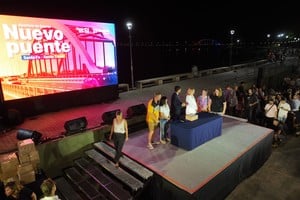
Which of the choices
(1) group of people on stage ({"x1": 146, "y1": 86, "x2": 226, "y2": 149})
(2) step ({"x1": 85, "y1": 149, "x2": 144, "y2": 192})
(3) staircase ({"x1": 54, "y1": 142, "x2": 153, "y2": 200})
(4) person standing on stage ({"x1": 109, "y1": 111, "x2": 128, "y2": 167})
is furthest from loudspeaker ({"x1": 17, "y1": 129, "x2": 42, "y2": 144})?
(1) group of people on stage ({"x1": 146, "y1": 86, "x2": 226, "y2": 149})

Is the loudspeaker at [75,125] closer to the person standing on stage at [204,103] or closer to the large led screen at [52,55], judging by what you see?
the large led screen at [52,55]

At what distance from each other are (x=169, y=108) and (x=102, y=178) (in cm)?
289

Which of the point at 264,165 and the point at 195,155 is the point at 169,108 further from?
the point at 264,165

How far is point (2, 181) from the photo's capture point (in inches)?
223

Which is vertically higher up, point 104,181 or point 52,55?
point 52,55

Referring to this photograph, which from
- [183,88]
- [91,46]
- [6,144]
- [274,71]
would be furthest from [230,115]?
[274,71]

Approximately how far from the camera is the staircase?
5590 millimetres

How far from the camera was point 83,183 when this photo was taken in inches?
244

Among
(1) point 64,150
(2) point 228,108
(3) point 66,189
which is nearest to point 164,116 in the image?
(1) point 64,150

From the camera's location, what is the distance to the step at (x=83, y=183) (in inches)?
226

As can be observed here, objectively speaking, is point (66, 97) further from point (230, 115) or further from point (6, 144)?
point (230, 115)

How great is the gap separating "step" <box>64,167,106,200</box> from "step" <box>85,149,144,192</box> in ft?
1.81

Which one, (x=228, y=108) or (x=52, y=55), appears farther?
(x=228, y=108)

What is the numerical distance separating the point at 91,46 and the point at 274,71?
1434cm
